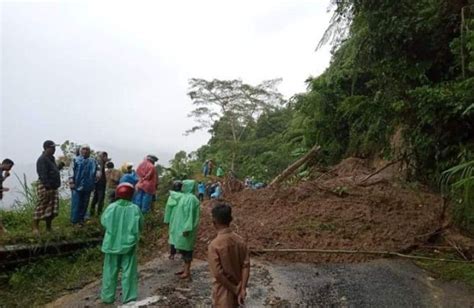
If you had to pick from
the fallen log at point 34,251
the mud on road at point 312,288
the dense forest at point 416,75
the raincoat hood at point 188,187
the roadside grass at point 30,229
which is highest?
the dense forest at point 416,75

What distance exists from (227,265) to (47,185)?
5.31 m

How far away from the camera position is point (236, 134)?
3472 cm

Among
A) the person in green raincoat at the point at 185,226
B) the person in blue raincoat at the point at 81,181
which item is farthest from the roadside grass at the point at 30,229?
the person in green raincoat at the point at 185,226

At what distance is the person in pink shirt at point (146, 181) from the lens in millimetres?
10039

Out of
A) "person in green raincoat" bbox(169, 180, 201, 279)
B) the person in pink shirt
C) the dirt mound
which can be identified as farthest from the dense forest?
the person in pink shirt

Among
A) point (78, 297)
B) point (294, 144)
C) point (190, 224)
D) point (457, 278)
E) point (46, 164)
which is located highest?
point (294, 144)

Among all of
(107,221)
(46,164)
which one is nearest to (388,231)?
(107,221)

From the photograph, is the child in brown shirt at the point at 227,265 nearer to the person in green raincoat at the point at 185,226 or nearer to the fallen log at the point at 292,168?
the person in green raincoat at the point at 185,226

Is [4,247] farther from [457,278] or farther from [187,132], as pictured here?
[187,132]

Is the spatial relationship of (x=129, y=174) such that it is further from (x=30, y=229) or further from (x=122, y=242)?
(x=122, y=242)

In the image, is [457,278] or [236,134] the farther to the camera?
[236,134]

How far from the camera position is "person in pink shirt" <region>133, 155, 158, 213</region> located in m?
10.0

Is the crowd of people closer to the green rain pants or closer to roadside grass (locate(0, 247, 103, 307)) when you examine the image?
the green rain pants

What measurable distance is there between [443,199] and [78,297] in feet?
24.0
